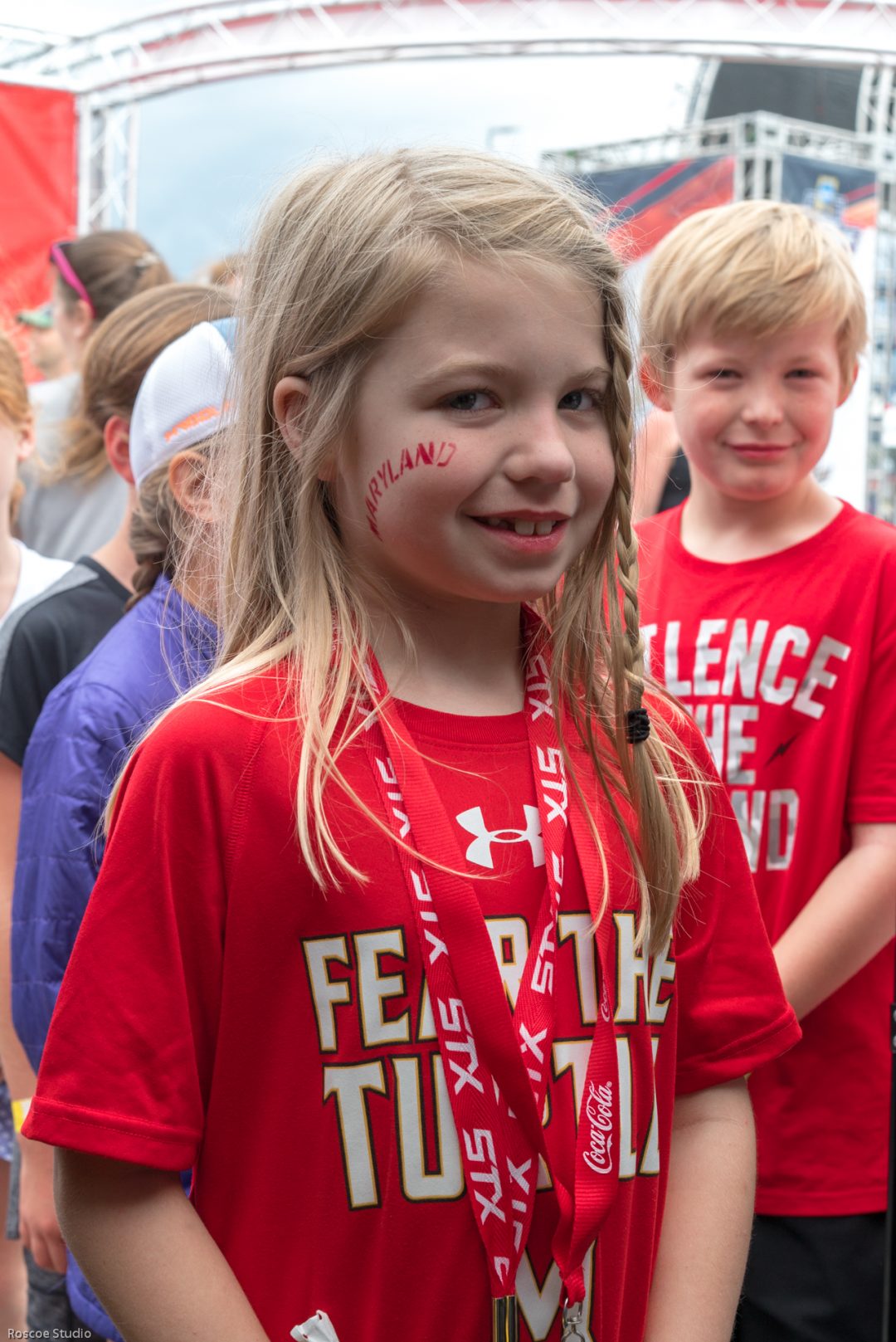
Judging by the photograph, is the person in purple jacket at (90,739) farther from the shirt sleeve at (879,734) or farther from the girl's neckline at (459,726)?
the shirt sleeve at (879,734)

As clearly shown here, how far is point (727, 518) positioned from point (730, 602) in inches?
7.7

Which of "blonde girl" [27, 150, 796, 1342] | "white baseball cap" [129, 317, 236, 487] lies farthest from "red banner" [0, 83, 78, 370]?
"blonde girl" [27, 150, 796, 1342]

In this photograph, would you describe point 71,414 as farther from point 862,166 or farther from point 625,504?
point 862,166

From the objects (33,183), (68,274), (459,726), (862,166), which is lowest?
(459,726)

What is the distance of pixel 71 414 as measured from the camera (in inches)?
142

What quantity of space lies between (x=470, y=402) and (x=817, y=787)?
108 centimetres

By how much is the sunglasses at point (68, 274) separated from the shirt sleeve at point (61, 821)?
2.65 metres

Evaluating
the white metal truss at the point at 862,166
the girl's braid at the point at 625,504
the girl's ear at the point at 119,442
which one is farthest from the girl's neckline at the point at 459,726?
the white metal truss at the point at 862,166

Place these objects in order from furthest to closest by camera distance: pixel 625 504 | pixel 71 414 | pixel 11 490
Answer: pixel 71 414, pixel 11 490, pixel 625 504

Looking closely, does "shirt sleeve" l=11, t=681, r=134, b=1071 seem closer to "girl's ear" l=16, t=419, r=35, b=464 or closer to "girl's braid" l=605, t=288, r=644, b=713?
"girl's braid" l=605, t=288, r=644, b=713

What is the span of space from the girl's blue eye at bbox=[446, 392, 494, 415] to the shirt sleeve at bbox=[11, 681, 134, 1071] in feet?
2.34

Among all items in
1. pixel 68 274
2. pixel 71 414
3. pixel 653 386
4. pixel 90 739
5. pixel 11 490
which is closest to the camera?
pixel 90 739

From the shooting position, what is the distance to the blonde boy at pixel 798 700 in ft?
6.51

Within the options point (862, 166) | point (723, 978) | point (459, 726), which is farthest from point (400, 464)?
point (862, 166)
